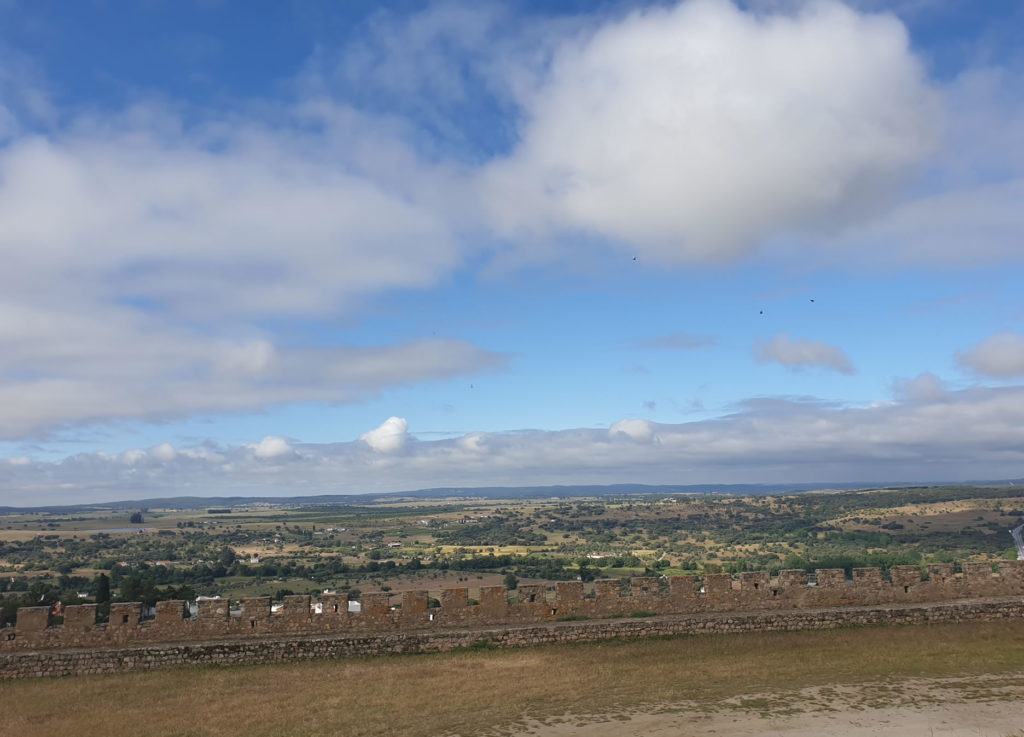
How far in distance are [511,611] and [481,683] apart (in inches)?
141

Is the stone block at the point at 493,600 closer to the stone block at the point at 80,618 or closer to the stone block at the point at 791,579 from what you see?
the stone block at the point at 791,579

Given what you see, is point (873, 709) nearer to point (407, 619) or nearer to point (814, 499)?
point (407, 619)

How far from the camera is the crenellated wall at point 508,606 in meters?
14.0

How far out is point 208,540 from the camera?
364ft

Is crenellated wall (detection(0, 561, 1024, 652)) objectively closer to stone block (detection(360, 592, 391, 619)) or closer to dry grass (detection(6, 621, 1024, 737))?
stone block (detection(360, 592, 391, 619))

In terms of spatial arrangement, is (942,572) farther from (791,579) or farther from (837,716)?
(837,716)

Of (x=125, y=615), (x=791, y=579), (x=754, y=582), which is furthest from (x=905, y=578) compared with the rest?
(x=125, y=615)

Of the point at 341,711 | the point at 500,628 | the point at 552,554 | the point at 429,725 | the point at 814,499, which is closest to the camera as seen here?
the point at 429,725

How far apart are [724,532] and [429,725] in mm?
95278

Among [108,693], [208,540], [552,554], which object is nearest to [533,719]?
[108,693]

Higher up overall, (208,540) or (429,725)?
(429,725)

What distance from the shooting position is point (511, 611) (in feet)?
50.9

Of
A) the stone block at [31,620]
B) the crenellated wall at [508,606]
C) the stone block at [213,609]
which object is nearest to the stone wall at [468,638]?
the crenellated wall at [508,606]

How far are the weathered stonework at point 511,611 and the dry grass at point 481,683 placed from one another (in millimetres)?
604
